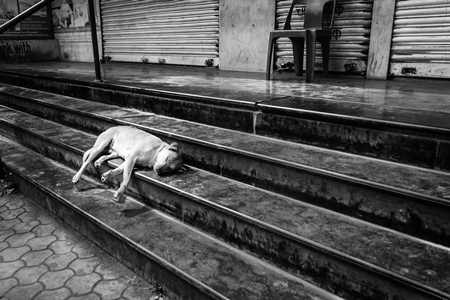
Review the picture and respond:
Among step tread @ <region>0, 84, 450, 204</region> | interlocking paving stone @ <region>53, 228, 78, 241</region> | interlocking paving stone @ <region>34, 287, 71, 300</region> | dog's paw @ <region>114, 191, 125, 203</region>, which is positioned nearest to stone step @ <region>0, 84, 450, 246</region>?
step tread @ <region>0, 84, 450, 204</region>

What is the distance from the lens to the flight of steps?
174 cm

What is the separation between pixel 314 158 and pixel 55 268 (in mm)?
2015

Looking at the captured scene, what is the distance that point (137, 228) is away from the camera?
8.11 feet

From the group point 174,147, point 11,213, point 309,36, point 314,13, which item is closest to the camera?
point 174,147

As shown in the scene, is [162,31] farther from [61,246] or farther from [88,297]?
[88,297]

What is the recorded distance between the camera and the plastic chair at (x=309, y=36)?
4.43m

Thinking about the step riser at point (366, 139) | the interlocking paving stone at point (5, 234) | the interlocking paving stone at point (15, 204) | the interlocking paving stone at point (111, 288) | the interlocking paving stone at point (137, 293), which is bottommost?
the interlocking paving stone at point (137, 293)

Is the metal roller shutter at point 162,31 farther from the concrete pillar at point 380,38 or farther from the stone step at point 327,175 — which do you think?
the stone step at point 327,175

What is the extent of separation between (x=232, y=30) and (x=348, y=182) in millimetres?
5438

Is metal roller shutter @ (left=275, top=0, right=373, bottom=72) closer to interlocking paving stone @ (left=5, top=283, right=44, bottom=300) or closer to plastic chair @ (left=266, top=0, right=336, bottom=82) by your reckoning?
plastic chair @ (left=266, top=0, right=336, bottom=82)

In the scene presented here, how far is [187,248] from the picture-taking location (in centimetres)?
221

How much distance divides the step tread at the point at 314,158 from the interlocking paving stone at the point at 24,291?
160cm

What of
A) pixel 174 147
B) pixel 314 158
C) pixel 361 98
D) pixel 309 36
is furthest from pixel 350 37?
pixel 174 147

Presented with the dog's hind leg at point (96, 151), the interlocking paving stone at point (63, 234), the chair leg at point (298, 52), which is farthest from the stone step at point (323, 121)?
the chair leg at point (298, 52)
